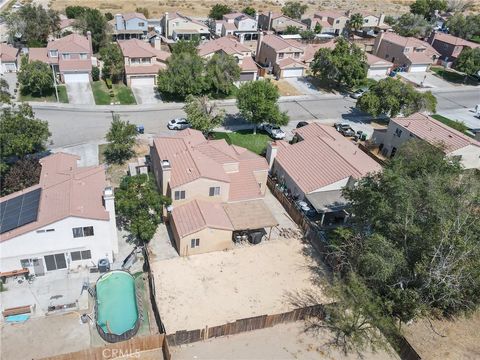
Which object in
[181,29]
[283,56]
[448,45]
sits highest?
[448,45]

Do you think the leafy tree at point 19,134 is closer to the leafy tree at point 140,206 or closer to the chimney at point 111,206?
the leafy tree at point 140,206

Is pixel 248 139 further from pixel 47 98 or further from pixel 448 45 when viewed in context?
pixel 448 45

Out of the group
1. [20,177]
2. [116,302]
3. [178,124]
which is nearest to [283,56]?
[178,124]

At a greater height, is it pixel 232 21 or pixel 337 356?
pixel 232 21

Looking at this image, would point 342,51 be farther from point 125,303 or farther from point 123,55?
point 125,303

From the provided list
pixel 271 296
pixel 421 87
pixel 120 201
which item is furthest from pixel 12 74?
pixel 421 87

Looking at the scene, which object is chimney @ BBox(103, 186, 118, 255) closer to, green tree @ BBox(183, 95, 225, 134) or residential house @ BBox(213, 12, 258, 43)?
green tree @ BBox(183, 95, 225, 134)

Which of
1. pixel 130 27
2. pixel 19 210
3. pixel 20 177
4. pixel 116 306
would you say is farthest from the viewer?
pixel 130 27
